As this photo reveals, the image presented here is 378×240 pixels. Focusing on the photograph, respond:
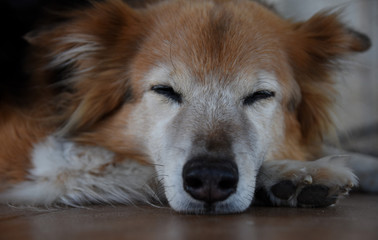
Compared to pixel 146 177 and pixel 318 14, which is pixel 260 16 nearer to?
pixel 318 14

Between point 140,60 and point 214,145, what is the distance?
74cm

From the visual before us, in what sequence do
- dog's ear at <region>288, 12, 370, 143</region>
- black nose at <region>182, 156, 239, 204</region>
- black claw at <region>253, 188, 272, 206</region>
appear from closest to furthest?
black nose at <region>182, 156, 239, 204</region> < black claw at <region>253, 188, 272, 206</region> < dog's ear at <region>288, 12, 370, 143</region>

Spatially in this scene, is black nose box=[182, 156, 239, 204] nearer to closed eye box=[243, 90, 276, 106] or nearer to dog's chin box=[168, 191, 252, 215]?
dog's chin box=[168, 191, 252, 215]

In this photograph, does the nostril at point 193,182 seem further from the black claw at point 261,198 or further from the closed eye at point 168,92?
the closed eye at point 168,92

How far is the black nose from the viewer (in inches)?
67.1

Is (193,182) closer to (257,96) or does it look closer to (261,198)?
(261,198)

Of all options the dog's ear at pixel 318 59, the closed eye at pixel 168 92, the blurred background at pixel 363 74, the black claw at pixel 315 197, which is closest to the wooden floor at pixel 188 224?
the black claw at pixel 315 197

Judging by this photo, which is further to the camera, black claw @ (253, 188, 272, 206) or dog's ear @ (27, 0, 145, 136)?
dog's ear @ (27, 0, 145, 136)

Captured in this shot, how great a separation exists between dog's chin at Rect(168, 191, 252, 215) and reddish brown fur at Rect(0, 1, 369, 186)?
0.60 metres

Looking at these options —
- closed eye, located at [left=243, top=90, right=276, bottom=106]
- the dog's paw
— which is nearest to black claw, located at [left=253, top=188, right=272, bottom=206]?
the dog's paw

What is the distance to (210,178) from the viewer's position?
170 centimetres

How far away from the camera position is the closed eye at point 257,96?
7.27 feet

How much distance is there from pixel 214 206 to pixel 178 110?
0.57m

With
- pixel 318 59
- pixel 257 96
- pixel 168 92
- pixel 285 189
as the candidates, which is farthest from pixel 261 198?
pixel 318 59
